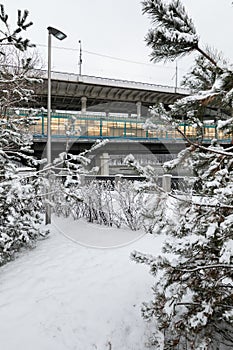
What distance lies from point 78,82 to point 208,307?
22.4 metres

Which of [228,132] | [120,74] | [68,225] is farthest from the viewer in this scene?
[120,74]

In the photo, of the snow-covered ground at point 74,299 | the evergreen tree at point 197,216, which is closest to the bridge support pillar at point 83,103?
the snow-covered ground at point 74,299

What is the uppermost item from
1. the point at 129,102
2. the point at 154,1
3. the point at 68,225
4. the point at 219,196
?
the point at 129,102

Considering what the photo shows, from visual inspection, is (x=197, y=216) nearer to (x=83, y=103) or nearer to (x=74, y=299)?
(x=74, y=299)

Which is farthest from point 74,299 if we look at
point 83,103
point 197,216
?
point 83,103

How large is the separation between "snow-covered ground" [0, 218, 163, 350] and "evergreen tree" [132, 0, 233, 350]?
Answer: 55 centimetres

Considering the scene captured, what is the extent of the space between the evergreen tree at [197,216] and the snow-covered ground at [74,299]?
0.55m

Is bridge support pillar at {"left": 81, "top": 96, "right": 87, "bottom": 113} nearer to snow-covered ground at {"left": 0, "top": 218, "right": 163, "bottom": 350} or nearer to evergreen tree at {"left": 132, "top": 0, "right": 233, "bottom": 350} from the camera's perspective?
snow-covered ground at {"left": 0, "top": 218, "right": 163, "bottom": 350}

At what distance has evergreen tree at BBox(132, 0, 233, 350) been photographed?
5.53 feet

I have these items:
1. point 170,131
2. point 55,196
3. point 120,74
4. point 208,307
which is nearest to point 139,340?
point 208,307

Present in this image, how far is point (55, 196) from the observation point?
7062 mm

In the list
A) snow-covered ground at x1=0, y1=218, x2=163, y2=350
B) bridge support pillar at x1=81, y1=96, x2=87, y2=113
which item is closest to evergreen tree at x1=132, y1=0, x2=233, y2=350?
snow-covered ground at x1=0, y1=218, x2=163, y2=350

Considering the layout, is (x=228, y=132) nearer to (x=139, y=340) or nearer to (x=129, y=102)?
(x=139, y=340)

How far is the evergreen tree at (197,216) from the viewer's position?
169cm
